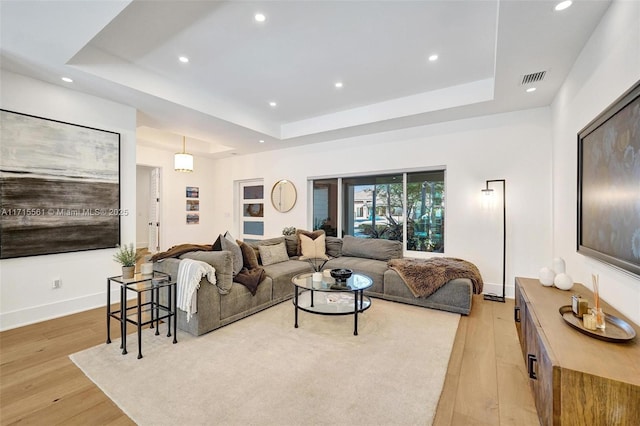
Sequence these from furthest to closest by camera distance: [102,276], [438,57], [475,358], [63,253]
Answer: [102,276], [63,253], [438,57], [475,358]

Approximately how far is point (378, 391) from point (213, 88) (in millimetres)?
4148

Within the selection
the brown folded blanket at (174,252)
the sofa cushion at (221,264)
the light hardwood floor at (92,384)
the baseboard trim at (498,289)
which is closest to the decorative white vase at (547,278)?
the light hardwood floor at (92,384)

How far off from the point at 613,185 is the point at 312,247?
12.6ft

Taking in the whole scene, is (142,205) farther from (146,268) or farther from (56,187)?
(146,268)

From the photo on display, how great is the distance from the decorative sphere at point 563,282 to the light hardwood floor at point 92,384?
74 centimetres

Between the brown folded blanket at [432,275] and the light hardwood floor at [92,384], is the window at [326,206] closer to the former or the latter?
the brown folded blanket at [432,275]

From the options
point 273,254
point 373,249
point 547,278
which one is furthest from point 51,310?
point 547,278

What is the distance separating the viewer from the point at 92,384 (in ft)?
6.92

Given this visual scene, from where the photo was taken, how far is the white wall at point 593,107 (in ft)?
5.57

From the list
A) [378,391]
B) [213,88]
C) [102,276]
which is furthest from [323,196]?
[378,391]

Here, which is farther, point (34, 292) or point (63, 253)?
point (63, 253)

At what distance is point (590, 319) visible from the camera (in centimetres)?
159

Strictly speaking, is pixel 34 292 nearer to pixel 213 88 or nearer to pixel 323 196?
pixel 213 88

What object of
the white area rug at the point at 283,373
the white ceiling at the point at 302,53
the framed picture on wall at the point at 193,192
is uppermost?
the white ceiling at the point at 302,53
